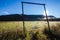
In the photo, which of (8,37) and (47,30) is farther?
(47,30)

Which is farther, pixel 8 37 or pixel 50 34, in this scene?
pixel 50 34

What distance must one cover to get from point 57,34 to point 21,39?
2.58m

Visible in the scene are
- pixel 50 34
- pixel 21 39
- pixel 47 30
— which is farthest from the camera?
pixel 47 30

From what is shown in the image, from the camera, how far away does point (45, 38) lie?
8133mm

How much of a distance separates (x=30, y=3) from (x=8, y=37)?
3.12m

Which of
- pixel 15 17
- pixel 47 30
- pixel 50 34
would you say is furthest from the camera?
pixel 15 17

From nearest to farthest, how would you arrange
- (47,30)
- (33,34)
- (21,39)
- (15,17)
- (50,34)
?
(21,39)
(33,34)
(50,34)
(47,30)
(15,17)

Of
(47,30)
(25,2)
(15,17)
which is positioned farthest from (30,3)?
(15,17)

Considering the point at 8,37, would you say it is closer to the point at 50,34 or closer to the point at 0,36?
the point at 0,36

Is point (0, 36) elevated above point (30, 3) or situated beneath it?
situated beneath

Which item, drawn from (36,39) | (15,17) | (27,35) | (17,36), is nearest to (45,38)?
(36,39)

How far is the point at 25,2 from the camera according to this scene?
379 inches

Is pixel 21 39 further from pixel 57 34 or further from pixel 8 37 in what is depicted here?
pixel 57 34

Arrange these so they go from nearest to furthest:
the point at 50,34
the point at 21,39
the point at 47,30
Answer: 1. the point at 21,39
2. the point at 50,34
3. the point at 47,30
